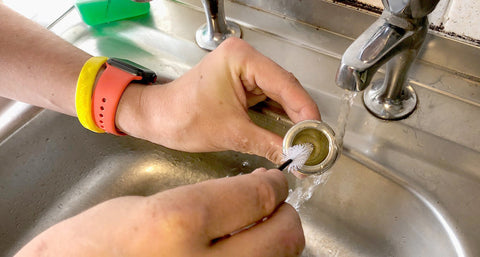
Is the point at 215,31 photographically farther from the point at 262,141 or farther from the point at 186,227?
the point at 186,227

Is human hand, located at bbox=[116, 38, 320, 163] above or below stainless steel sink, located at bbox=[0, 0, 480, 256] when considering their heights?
above

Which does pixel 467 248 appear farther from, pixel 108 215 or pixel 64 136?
pixel 64 136

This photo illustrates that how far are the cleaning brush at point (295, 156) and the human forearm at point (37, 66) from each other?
1.07 ft

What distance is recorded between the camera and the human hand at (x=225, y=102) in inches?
18.5

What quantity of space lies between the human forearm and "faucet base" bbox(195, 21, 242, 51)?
7.7 inches

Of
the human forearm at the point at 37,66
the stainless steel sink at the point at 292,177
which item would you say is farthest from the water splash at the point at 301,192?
the human forearm at the point at 37,66

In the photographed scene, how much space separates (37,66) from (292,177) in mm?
430

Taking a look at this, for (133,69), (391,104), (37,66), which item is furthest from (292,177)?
(37,66)

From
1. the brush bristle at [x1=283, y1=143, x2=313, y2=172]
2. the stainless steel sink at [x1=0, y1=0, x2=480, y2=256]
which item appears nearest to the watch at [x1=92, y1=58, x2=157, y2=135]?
the stainless steel sink at [x1=0, y1=0, x2=480, y2=256]

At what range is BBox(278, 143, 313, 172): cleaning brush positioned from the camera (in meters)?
0.43

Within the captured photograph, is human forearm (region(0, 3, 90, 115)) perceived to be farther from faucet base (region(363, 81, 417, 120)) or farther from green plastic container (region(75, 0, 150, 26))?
faucet base (region(363, 81, 417, 120))

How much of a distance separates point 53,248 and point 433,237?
0.45 meters

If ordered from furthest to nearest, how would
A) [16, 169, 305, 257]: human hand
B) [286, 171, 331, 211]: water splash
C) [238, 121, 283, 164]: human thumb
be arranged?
[286, 171, 331, 211]: water splash
[238, 121, 283, 164]: human thumb
[16, 169, 305, 257]: human hand

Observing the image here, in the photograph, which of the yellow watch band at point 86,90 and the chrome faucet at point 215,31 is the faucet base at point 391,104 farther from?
the yellow watch band at point 86,90
